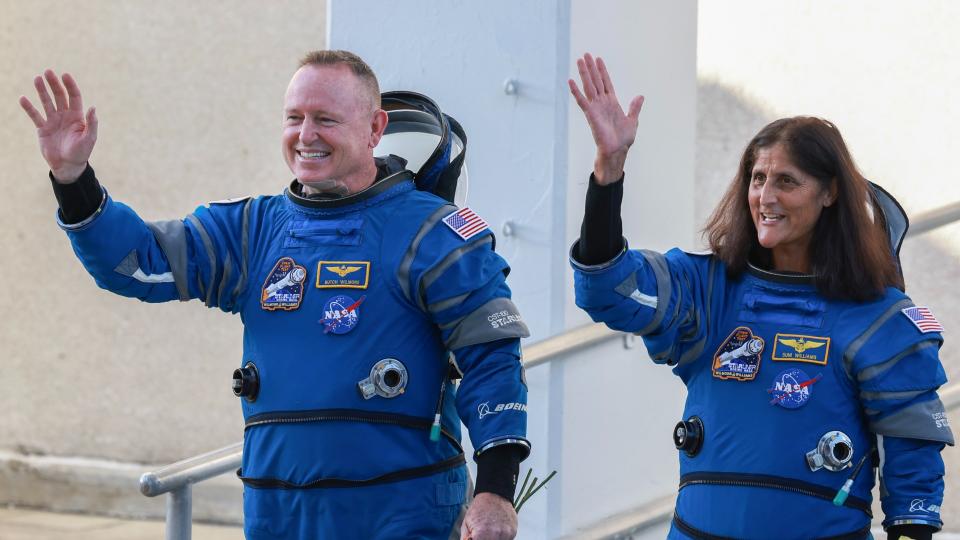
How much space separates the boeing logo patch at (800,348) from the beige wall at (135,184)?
3.65 meters

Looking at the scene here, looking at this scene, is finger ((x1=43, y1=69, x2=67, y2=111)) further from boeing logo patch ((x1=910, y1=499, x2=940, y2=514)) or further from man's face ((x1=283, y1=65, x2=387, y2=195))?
boeing logo patch ((x1=910, y1=499, x2=940, y2=514))

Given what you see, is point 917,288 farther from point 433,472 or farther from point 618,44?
point 433,472

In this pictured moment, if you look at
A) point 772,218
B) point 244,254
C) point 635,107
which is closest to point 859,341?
point 772,218

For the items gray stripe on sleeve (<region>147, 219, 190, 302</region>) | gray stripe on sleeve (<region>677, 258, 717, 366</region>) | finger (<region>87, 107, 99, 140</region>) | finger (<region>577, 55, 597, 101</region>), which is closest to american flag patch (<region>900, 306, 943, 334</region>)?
gray stripe on sleeve (<region>677, 258, 717, 366</region>)

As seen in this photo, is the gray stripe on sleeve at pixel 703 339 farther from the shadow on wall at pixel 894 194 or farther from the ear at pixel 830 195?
the shadow on wall at pixel 894 194

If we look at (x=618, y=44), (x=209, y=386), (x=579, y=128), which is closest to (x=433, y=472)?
(x=579, y=128)

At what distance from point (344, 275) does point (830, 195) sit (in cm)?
99

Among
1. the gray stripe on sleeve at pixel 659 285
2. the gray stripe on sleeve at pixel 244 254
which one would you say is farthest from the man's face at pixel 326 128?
the gray stripe on sleeve at pixel 659 285

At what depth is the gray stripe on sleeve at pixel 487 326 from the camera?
241 cm

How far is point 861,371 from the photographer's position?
2553 millimetres

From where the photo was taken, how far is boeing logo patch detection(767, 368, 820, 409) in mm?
2551

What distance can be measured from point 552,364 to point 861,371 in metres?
1.13

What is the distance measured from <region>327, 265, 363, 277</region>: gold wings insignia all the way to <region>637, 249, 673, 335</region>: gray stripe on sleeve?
22.2 inches

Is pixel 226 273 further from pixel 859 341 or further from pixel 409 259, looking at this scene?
pixel 859 341
